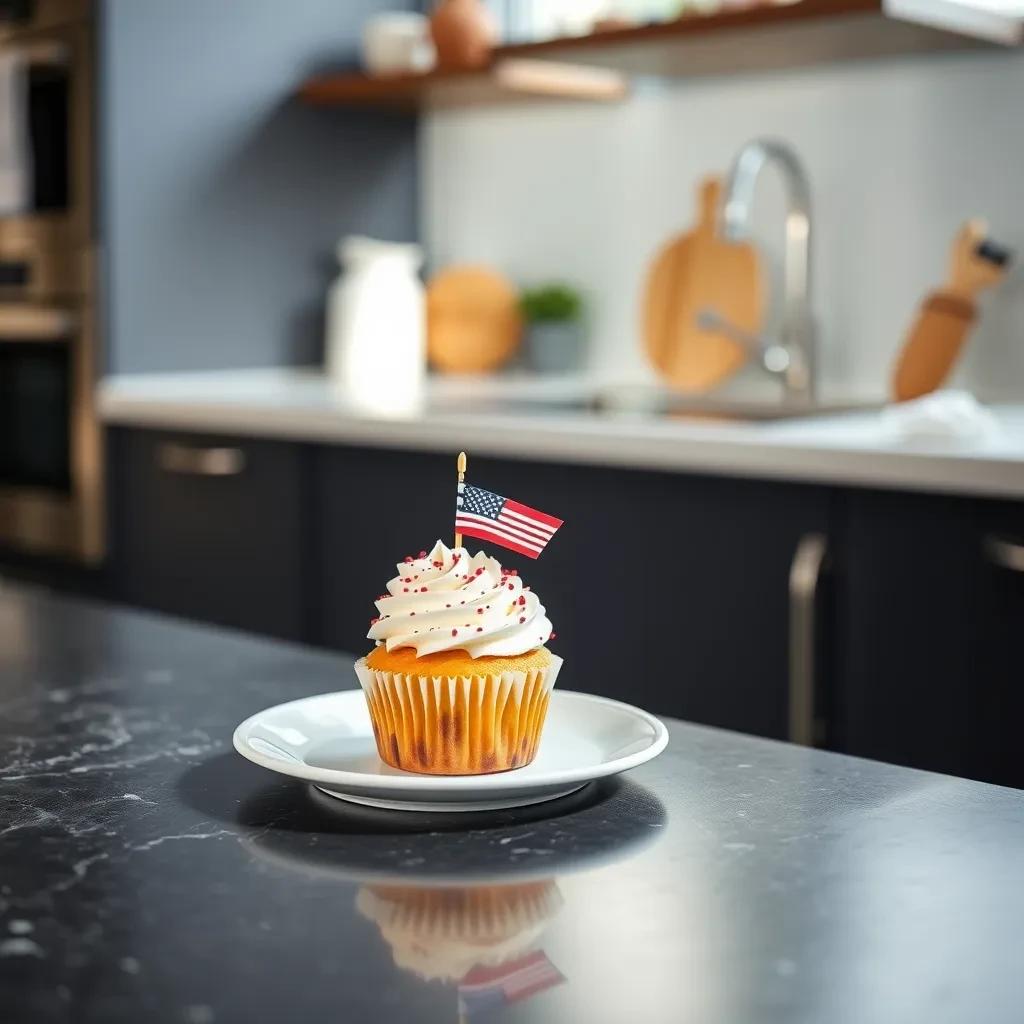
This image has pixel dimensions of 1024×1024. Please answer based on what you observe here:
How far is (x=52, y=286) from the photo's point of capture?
318 centimetres

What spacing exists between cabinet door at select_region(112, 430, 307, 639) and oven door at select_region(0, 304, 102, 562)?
0.07 meters

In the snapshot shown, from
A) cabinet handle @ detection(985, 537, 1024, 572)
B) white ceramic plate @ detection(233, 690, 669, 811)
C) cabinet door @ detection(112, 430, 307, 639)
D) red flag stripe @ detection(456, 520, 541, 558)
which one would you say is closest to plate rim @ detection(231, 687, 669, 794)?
white ceramic plate @ detection(233, 690, 669, 811)

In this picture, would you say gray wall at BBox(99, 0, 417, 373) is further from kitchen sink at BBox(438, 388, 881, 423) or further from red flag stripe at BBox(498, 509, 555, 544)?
red flag stripe at BBox(498, 509, 555, 544)

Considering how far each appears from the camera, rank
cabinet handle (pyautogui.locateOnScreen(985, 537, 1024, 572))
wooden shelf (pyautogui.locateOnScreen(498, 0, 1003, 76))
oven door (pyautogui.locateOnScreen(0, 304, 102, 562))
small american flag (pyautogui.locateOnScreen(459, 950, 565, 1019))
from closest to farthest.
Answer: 1. small american flag (pyautogui.locateOnScreen(459, 950, 565, 1019))
2. cabinet handle (pyautogui.locateOnScreen(985, 537, 1024, 572))
3. wooden shelf (pyautogui.locateOnScreen(498, 0, 1003, 76))
4. oven door (pyautogui.locateOnScreen(0, 304, 102, 562))

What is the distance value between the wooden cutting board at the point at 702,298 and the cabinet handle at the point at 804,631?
33.8 inches

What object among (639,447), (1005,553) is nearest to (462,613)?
(1005,553)

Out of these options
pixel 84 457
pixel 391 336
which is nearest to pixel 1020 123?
pixel 391 336

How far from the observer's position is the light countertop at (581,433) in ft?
6.33

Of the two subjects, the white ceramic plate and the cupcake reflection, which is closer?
the cupcake reflection

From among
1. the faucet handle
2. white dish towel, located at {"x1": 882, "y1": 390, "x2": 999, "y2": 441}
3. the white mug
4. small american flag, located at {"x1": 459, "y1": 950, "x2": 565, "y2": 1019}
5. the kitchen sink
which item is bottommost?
small american flag, located at {"x1": 459, "y1": 950, "x2": 565, "y2": 1019}

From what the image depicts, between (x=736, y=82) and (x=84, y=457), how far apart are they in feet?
4.53

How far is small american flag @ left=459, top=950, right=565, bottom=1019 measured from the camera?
59cm

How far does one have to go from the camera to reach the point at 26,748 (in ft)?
3.13

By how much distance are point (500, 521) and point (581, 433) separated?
4.56 ft
